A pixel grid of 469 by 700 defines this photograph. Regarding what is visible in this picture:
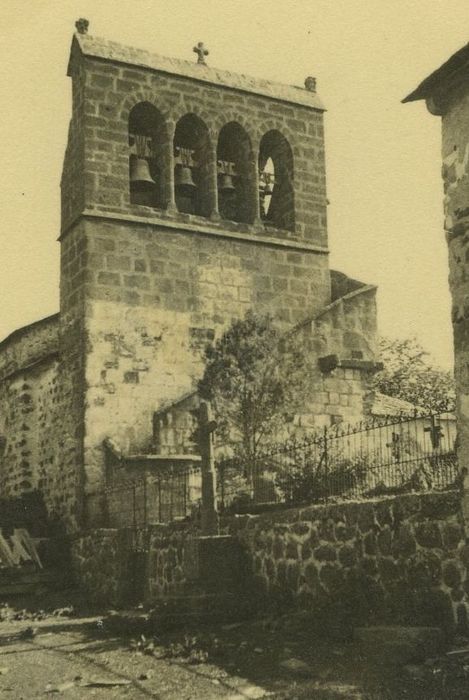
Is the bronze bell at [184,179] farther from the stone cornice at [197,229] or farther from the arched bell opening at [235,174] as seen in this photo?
the stone cornice at [197,229]

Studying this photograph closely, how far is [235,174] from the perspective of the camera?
1891 cm

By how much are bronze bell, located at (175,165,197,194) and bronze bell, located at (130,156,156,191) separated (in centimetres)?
58

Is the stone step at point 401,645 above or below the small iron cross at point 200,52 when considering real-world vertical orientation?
below

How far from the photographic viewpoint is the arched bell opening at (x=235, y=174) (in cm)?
1877

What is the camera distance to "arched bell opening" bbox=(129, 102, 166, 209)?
17.9 metres

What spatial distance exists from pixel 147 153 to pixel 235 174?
1.99 m

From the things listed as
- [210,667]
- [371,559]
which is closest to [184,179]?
[371,559]

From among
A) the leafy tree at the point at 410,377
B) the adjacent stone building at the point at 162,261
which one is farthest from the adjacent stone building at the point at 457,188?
the leafy tree at the point at 410,377

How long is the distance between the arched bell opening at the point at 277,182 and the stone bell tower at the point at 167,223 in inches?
1.2

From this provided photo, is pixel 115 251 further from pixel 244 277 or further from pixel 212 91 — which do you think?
pixel 212 91

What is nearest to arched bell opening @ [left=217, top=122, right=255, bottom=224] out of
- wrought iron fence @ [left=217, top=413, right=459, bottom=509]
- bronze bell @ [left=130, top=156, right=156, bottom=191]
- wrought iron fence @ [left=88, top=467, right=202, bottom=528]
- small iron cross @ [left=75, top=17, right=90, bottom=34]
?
bronze bell @ [left=130, top=156, right=156, bottom=191]

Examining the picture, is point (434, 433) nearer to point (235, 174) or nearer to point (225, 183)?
point (225, 183)

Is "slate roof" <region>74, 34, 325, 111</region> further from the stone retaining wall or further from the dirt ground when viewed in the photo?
the dirt ground

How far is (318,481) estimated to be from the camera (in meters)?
11.5
